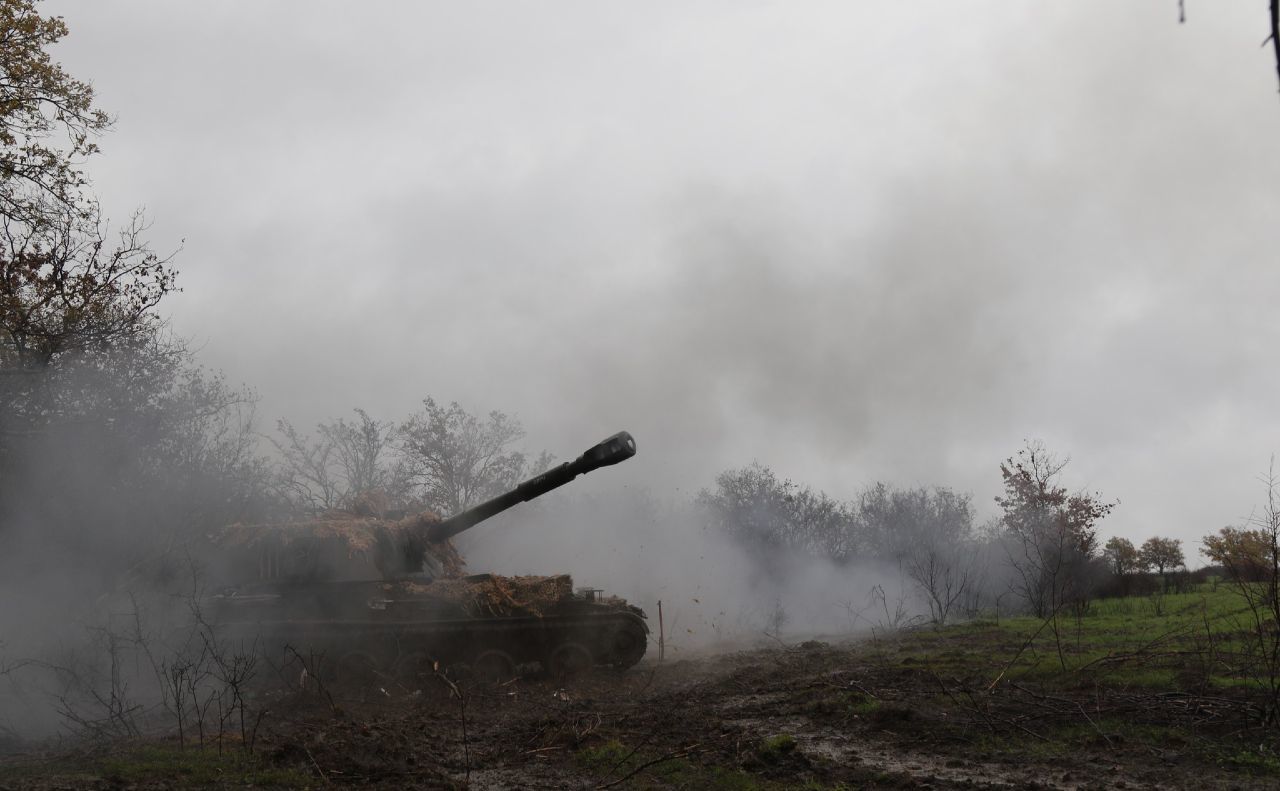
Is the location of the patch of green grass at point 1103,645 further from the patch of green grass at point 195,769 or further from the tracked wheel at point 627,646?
the patch of green grass at point 195,769

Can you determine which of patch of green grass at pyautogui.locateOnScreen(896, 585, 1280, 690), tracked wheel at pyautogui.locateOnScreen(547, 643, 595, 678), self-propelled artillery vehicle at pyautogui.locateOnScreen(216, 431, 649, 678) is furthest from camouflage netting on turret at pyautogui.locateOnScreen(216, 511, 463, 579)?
patch of green grass at pyautogui.locateOnScreen(896, 585, 1280, 690)

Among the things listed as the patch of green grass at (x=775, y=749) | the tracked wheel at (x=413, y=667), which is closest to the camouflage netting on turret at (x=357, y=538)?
the tracked wheel at (x=413, y=667)

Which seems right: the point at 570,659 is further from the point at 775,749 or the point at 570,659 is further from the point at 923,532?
the point at 923,532

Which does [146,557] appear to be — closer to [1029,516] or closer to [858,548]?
[1029,516]

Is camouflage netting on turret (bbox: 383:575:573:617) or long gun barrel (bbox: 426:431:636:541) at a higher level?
long gun barrel (bbox: 426:431:636:541)

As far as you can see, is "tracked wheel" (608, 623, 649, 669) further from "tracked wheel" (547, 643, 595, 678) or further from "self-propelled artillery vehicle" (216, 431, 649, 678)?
"tracked wheel" (547, 643, 595, 678)

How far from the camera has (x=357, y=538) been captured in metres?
13.9

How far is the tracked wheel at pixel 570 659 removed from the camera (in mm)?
14195

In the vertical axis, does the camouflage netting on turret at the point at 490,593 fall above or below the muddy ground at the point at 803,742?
above

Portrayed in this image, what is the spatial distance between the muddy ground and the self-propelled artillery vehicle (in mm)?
2096

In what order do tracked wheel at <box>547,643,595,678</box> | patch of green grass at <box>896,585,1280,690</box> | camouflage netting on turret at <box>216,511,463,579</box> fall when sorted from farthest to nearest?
tracked wheel at <box>547,643,595,678</box> → camouflage netting on turret at <box>216,511,463,579</box> → patch of green grass at <box>896,585,1280,690</box>

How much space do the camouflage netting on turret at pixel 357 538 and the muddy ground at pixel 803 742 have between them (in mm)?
3150

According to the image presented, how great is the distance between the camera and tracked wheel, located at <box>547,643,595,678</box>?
14195mm

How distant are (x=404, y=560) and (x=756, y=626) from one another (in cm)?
1210
